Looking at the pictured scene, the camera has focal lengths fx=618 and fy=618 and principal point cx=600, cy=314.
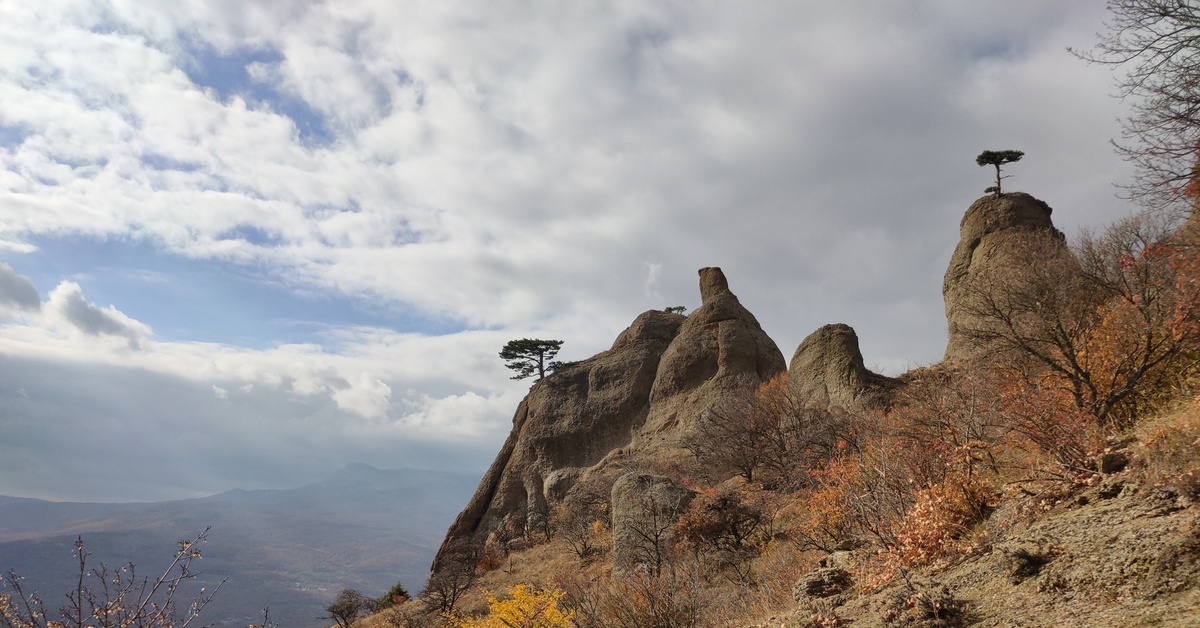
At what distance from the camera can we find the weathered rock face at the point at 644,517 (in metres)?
16.8

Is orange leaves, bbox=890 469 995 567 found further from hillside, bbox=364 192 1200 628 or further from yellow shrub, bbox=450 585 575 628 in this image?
yellow shrub, bbox=450 585 575 628

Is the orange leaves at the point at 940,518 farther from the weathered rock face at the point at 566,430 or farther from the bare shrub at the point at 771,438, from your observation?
the weathered rock face at the point at 566,430

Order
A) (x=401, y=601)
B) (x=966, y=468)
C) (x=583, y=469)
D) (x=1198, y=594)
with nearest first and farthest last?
(x=1198, y=594)
(x=966, y=468)
(x=401, y=601)
(x=583, y=469)

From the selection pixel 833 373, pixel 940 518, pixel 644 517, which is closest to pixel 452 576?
pixel 644 517

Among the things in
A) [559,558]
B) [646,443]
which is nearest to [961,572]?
[559,558]

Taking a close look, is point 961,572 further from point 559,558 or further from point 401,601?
point 401,601

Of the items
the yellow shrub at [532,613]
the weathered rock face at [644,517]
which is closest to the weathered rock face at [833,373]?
the weathered rock face at [644,517]

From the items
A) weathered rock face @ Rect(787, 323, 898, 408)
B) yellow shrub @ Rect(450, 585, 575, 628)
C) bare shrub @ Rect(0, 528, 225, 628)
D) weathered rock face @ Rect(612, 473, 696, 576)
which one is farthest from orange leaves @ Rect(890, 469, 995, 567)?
weathered rock face @ Rect(787, 323, 898, 408)

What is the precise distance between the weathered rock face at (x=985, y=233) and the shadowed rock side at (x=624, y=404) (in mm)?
11562

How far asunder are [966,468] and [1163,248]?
8.92 m

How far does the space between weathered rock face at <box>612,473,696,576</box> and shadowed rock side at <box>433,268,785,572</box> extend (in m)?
17.3

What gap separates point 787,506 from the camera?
1831 cm

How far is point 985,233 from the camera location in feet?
102

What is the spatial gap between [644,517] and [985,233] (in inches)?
972
